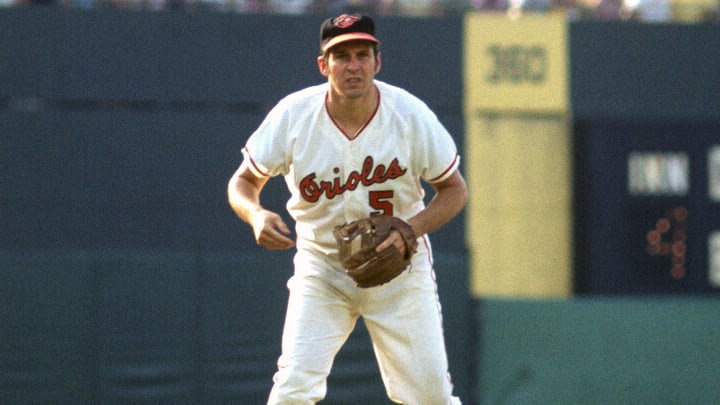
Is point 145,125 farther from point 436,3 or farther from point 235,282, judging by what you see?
point 436,3

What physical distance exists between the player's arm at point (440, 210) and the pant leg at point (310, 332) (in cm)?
43

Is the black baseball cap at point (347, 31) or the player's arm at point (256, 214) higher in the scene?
the black baseball cap at point (347, 31)

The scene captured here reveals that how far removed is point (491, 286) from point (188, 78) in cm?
334

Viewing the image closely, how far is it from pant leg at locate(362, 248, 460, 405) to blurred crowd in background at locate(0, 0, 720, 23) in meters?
5.73

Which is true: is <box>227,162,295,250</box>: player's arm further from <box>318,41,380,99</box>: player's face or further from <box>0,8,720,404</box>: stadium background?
<box>0,8,720,404</box>: stadium background

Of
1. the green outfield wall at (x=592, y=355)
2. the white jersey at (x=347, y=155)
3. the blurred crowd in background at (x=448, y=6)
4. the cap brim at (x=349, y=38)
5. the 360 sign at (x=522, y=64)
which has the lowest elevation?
the green outfield wall at (x=592, y=355)

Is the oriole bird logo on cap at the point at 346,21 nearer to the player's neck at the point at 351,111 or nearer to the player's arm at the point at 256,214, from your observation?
the player's neck at the point at 351,111

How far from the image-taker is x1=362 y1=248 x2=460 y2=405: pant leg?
18.3 feet

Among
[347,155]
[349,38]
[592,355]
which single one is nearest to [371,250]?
[347,155]

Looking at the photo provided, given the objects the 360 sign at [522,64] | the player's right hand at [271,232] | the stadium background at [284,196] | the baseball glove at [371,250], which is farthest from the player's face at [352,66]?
the 360 sign at [522,64]

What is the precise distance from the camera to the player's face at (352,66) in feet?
17.8

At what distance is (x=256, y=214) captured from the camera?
5.31 m

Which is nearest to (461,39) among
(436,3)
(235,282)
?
(436,3)

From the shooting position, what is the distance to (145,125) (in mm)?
10703
